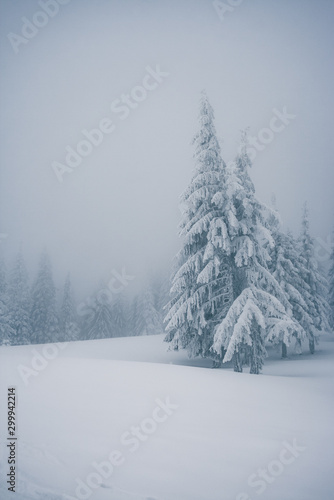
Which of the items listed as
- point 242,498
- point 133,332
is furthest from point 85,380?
point 133,332

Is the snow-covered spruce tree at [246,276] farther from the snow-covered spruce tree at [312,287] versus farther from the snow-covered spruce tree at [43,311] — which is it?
the snow-covered spruce tree at [43,311]

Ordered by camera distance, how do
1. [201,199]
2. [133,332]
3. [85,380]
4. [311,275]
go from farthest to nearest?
[133,332]
[311,275]
[201,199]
[85,380]

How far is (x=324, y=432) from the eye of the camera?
6332mm

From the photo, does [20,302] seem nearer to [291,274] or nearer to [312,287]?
[291,274]

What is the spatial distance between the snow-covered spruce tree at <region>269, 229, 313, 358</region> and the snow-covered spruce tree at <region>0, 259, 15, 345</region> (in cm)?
2870

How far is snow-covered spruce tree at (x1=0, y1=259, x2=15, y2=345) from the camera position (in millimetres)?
30980

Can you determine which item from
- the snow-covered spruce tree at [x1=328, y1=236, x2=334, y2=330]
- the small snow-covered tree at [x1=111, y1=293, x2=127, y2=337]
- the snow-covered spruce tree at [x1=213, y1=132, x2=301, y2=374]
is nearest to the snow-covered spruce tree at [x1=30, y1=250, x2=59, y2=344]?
the small snow-covered tree at [x1=111, y1=293, x2=127, y2=337]

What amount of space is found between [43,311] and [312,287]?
108ft

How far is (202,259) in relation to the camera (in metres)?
14.2

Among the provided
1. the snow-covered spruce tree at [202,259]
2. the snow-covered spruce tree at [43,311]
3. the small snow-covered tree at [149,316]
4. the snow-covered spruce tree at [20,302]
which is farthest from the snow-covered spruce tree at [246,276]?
the small snow-covered tree at [149,316]

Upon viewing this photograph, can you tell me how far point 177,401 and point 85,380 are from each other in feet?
11.4

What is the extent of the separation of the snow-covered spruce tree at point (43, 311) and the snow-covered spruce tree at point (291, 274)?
28.8 meters

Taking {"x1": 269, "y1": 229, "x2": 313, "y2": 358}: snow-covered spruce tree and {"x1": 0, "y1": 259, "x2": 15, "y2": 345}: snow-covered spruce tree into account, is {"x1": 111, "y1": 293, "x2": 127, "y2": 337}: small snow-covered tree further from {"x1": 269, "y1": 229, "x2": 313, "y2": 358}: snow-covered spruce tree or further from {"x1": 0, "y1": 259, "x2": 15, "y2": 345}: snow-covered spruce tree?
{"x1": 269, "y1": 229, "x2": 313, "y2": 358}: snow-covered spruce tree

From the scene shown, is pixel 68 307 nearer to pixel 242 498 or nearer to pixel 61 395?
pixel 61 395
